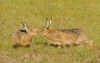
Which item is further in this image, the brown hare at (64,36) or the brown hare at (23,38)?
the brown hare at (64,36)

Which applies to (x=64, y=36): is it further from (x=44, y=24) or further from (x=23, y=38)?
(x=44, y=24)

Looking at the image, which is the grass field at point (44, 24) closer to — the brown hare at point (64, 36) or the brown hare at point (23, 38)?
Answer: the brown hare at point (23, 38)

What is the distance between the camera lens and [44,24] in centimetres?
1358

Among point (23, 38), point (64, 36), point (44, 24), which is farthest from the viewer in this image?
point (44, 24)

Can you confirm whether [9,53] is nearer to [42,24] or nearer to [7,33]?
[7,33]

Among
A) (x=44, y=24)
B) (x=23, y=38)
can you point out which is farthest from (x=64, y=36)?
(x=44, y=24)

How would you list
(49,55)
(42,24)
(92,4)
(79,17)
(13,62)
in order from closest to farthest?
1. (13,62)
2. (49,55)
3. (42,24)
4. (79,17)
5. (92,4)

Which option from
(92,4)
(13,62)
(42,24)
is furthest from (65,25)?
(13,62)

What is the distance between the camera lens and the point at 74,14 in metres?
15.0

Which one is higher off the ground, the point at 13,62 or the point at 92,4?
the point at 92,4

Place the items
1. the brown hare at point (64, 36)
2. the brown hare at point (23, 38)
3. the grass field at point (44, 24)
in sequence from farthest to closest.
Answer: the brown hare at point (64, 36)
the brown hare at point (23, 38)
the grass field at point (44, 24)

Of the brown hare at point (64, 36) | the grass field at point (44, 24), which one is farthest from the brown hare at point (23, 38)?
the brown hare at point (64, 36)

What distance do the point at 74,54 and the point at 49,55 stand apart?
27.9 inches

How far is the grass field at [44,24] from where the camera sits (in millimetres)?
10087
